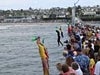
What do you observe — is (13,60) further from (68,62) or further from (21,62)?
(68,62)

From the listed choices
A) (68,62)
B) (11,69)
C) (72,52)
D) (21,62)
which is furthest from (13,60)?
(68,62)

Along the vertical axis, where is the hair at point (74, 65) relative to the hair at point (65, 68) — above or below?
below

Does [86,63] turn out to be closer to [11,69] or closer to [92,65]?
[92,65]

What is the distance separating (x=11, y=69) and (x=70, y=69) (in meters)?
12.2

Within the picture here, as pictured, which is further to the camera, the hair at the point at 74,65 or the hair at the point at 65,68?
the hair at the point at 74,65

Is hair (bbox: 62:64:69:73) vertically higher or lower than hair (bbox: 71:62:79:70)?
higher

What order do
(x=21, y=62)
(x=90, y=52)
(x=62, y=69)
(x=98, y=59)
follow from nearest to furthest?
(x=62, y=69) < (x=98, y=59) < (x=90, y=52) < (x=21, y=62)

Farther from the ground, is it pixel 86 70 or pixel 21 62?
pixel 86 70

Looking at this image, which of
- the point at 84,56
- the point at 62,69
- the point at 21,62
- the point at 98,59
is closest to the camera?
the point at 62,69

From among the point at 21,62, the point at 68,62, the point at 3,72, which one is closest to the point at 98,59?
the point at 68,62

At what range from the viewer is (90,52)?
16.4 meters

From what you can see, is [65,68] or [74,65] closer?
[65,68]

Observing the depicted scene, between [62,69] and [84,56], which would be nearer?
[62,69]

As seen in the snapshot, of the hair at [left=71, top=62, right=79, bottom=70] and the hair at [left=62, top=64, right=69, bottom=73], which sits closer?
the hair at [left=62, top=64, right=69, bottom=73]
